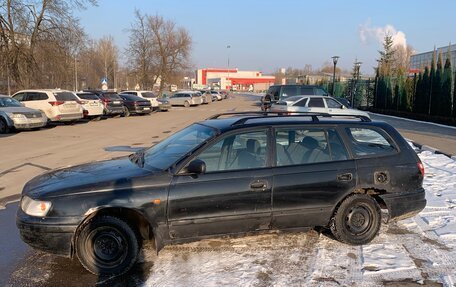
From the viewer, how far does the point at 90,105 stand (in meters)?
21.8

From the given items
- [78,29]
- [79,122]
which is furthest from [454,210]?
[78,29]

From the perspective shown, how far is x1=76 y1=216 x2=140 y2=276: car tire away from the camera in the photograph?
4.13m

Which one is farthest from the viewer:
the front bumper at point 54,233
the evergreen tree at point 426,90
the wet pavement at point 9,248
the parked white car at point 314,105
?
the evergreen tree at point 426,90

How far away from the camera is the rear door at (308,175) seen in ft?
15.1

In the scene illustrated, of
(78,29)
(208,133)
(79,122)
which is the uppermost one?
(78,29)

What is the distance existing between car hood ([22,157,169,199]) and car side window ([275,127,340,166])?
1.41m

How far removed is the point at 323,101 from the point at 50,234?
1479cm

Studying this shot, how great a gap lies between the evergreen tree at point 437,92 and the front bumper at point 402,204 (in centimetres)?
2137

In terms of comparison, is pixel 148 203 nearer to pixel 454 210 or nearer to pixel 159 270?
pixel 159 270

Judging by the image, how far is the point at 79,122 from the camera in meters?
21.8

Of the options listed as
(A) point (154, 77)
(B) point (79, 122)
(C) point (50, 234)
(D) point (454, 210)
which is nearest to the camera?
(C) point (50, 234)

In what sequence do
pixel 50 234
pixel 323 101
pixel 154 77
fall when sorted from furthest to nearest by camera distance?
pixel 154 77
pixel 323 101
pixel 50 234

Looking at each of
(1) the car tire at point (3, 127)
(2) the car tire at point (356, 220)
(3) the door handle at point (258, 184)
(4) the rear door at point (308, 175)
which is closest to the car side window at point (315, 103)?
(1) the car tire at point (3, 127)

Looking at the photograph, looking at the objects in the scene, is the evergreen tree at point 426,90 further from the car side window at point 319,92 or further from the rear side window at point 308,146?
the rear side window at point 308,146
